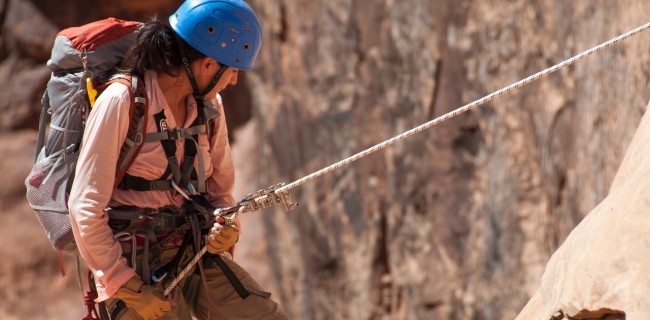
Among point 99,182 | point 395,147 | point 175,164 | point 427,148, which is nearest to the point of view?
point 99,182

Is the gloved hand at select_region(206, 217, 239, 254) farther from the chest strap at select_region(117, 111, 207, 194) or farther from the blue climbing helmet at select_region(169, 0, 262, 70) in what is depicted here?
the blue climbing helmet at select_region(169, 0, 262, 70)

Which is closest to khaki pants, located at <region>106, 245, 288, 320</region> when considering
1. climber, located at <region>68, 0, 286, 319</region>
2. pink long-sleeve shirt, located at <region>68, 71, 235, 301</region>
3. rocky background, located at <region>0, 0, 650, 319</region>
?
climber, located at <region>68, 0, 286, 319</region>

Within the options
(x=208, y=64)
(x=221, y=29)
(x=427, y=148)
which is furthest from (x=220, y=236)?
(x=427, y=148)

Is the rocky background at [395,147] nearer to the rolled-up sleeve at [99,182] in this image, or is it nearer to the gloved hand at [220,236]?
the gloved hand at [220,236]

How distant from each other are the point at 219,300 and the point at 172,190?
1.14ft

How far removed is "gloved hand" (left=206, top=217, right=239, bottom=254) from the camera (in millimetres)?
2568

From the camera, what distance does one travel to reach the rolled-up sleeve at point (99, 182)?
235cm

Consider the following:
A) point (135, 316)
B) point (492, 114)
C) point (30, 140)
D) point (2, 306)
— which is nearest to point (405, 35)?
point (492, 114)

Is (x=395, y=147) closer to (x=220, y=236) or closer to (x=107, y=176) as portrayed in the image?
(x=220, y=236)

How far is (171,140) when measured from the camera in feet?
8.32

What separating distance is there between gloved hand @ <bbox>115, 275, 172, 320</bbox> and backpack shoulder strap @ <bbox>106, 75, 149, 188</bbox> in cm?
29

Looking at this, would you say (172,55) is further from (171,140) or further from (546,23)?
(546,23)

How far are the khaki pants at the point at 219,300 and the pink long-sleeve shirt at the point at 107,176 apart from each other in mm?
169

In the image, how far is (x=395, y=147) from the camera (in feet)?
21.1
